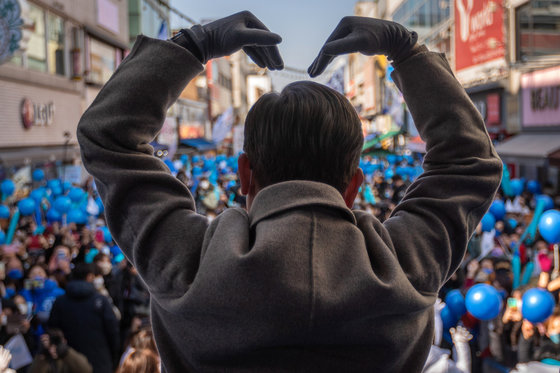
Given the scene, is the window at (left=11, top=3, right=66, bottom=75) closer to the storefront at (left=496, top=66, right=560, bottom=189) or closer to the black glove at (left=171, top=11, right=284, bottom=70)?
the storefront at (left=496, top=66, right=560, bottom=189)

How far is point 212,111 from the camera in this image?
53812mm

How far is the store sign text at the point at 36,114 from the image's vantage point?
17.4 m

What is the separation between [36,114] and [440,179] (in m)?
18.9

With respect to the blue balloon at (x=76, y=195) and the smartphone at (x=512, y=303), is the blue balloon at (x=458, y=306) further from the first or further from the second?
the blue balloon at (x=76, y=195)

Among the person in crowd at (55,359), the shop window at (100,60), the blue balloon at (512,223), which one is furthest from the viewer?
the shop window at (100,60)

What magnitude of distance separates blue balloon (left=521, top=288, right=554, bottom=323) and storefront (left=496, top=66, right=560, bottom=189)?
417 inches

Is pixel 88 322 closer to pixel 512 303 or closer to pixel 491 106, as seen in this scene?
pixel 512 303

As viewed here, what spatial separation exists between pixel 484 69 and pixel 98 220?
1538 centimetres

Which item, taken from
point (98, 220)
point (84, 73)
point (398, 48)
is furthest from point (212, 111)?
point (398, 48)

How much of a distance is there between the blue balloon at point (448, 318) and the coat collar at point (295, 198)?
4846mm

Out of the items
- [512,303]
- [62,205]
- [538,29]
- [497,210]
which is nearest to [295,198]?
[512,303]

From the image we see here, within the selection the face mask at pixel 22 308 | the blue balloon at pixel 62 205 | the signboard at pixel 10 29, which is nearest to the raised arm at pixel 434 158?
the face mask at pixel 22 308

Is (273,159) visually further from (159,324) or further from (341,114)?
(159,324)

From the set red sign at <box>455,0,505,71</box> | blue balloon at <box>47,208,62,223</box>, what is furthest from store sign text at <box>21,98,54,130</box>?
red sign at <box>455,0,505,71</box>
